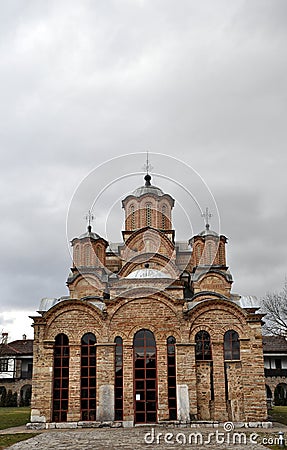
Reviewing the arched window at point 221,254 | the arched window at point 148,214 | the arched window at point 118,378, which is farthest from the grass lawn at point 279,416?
the arched window at point 148,214

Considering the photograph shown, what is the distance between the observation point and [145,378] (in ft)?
64.0

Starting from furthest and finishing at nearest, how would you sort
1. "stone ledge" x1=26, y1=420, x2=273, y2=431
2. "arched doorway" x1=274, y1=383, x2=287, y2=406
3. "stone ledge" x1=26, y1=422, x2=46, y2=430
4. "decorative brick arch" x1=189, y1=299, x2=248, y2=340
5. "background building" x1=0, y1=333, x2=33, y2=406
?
"background building" x1=0, y1=333, x2=33, y2=406 → "arched doorway" x1=274, y1=383, x2=287, y2=406 → "decorative brick arch" x1=189, y1=299, x2=248, y2=340 → "stone ledge" x1=26, y1=422, x2=46, y2=430 → "stone ledge" x1=26, y1=420, x2=273, y2=431

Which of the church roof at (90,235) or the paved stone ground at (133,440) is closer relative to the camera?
the paved stone ground at (133,440)

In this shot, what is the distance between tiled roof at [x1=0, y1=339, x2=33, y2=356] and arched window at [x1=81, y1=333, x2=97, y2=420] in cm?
2259

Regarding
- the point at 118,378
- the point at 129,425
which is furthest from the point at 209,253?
the point at 129,425

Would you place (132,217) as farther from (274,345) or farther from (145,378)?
(274,345)

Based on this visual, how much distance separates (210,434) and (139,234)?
14.0m

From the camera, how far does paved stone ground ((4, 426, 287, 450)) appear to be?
13.4 m

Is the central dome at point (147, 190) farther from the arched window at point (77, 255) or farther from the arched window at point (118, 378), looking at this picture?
the arched window at point (118, 378)

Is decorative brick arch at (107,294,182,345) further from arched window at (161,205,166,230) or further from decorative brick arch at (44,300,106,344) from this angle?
arched window at (161,205,166,230)

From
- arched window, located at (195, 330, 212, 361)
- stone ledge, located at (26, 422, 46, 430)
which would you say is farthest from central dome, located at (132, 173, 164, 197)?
stone ledge, located at (26, 422, 46, 430)

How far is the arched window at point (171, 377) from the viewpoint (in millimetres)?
19047

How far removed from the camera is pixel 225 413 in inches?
746

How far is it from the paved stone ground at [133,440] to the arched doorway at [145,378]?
98cm
